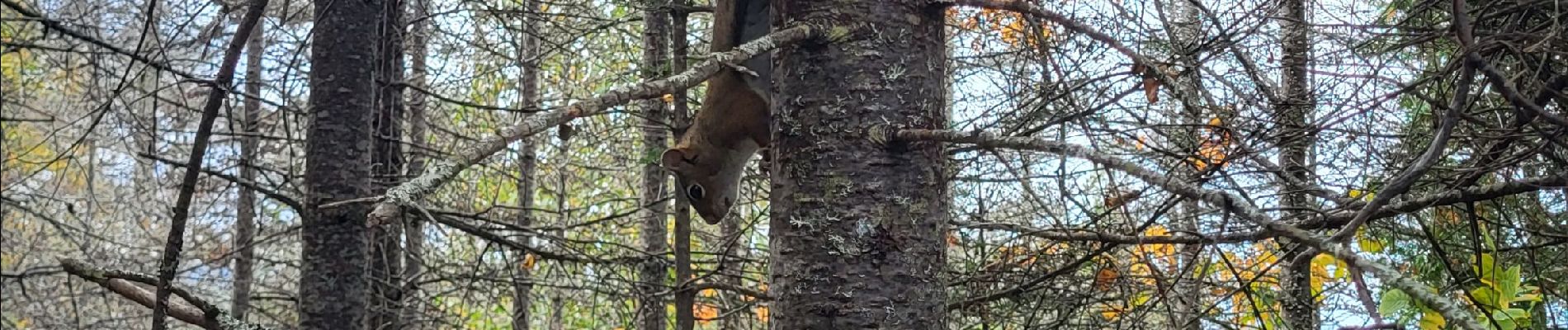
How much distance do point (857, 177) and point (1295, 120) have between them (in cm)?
190

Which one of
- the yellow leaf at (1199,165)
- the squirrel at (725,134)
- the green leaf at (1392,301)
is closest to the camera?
the yellow leaf at (1199,165)

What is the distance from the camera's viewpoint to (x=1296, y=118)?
12.1 ft

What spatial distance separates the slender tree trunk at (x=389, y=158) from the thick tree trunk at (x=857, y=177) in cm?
375

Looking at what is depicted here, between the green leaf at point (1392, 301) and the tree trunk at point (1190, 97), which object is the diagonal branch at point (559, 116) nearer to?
the tree trunk at point (1190, 97)

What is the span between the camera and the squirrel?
3.71 metres

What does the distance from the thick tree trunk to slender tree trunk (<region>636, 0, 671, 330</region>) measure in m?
2.22

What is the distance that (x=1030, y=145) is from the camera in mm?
2088

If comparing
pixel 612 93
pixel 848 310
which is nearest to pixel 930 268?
pixel 848 310

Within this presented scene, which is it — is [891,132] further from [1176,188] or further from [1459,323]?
[1459,323]

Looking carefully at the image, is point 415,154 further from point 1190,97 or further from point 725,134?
point 1190,97

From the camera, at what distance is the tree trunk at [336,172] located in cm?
439

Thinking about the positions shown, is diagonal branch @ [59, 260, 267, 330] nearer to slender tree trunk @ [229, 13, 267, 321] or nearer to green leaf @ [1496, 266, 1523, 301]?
green leaf @ [1496, 266, 1523, 301]

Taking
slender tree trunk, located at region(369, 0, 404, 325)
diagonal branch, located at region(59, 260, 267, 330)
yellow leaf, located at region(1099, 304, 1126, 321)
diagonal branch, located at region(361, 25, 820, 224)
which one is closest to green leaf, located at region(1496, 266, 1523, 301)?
yellow leaf, located at region(1099, 304, 1126, 321)

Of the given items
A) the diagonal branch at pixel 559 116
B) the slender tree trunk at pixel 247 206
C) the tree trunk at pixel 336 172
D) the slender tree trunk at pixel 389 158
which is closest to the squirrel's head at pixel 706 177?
the tree trunk at pixel 336 172
